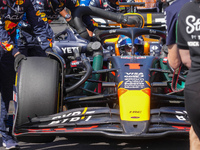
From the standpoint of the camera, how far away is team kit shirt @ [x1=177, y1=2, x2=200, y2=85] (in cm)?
245

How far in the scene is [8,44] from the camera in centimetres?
468

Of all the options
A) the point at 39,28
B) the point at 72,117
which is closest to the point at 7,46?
the point at 39,28

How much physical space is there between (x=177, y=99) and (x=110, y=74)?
3.00 feet

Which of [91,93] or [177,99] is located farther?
[91,93]

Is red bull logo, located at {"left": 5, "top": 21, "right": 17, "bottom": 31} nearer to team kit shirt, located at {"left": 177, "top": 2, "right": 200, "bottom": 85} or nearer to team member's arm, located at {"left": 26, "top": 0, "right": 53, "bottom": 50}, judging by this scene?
team member's arm, located at {"left": 26, "top": 0, "right": 53, "bottom": 50}

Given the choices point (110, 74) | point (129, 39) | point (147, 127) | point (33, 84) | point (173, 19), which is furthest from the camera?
point (129, 39)

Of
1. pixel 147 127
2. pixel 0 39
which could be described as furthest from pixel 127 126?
pixel 0 39

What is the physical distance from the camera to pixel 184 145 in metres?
4.77

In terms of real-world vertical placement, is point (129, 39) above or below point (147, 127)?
above

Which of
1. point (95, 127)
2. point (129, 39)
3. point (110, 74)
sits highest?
point (129, 39)

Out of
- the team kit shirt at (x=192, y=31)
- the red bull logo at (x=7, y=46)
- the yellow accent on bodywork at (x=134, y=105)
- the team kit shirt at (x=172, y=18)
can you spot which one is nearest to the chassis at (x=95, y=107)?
the yellow accent on bodywork at (x=134, y=105)

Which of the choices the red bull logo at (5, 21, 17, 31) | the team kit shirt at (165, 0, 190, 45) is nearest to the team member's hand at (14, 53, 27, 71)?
the red bull logo at (5, 21, 17, 31)

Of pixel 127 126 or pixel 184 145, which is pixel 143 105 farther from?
pixel 184 145

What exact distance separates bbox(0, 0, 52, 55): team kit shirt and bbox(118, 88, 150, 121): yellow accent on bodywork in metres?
1.27
